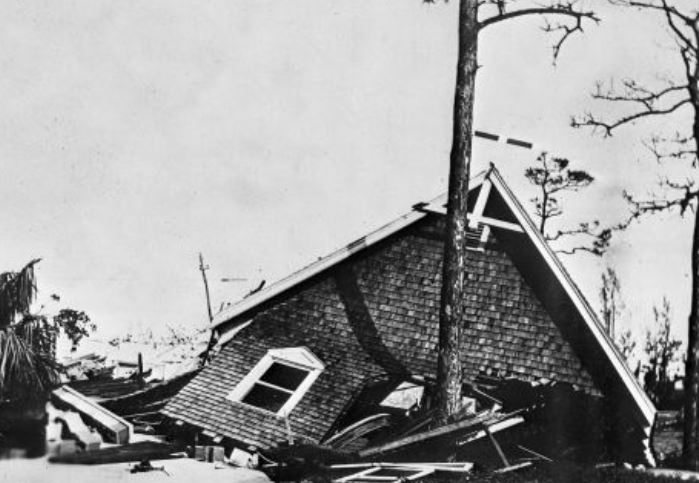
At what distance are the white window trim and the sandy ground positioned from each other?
6.49 feet

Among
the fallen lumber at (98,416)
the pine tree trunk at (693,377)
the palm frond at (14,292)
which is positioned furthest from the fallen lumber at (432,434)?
the pine tree trunk at (693,377)

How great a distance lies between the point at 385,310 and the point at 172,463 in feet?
16.0

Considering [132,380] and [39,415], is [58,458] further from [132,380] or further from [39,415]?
[132,380]

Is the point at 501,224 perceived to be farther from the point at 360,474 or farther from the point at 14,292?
the point at 14,292

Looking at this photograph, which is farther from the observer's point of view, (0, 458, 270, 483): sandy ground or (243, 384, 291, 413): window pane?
(243, 384, 291, 413): window pane

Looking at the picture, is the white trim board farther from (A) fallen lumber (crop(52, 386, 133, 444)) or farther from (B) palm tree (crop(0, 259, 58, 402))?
(B) palm tree (crop(0, 259, 58, 402))

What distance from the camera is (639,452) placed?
40.1 feet

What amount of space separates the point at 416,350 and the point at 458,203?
2975 millimetres

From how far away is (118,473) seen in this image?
9.63m

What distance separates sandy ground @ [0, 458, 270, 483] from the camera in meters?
8.75

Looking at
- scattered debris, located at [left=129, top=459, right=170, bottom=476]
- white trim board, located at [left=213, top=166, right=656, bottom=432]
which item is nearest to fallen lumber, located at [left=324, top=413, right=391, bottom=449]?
scattered debris, located at [left=129, top=459, right=170, bottom=476]

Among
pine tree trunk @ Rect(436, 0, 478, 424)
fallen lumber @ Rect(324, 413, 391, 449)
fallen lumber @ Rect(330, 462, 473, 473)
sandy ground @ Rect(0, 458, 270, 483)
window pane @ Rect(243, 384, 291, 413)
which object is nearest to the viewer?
sandy ground @ Rect(0, 458, 270, 483)

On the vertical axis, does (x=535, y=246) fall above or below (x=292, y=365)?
above

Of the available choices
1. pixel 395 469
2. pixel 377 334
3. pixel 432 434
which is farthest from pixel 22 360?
pixel 377 334
